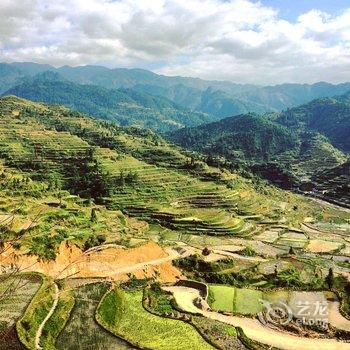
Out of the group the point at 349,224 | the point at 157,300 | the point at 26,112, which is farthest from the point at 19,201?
the point at 26,112

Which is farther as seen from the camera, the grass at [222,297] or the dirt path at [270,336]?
the grass at [222,297]

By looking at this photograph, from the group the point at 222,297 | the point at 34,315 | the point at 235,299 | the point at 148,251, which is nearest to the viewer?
the point at 34,315

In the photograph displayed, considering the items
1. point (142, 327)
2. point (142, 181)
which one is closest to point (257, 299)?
point (142, 327)

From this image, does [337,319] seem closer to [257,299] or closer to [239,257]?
[257,299]

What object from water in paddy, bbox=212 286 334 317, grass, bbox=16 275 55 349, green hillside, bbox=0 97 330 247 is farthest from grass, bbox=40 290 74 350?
green hillside, bbox=0 97 330 247

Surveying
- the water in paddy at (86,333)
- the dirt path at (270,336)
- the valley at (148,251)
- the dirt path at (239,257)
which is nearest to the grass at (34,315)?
the valley at (148,251)

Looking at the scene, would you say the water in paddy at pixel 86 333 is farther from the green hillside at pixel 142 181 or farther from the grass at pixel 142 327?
the green hillside at pixel 142 181
